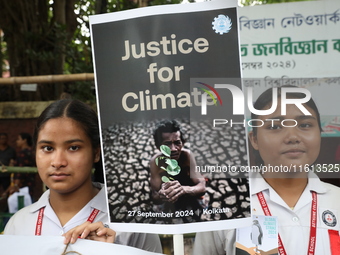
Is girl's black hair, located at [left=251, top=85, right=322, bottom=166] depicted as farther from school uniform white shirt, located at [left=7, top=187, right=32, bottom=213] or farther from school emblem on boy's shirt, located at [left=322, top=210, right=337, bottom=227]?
school uniform white shirt, located at [left=7, top=187, right=32, bottom=213]

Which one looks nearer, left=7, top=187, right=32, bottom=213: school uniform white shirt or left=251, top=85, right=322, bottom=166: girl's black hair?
left=251, top=85, right=322, bottom=166: girl's black hair

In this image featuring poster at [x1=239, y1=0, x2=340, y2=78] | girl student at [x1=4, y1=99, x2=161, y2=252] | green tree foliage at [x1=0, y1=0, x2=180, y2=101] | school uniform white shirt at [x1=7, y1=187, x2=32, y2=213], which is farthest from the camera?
green tree foliage at [x1=0, y1=0, x2=180, y2=101]

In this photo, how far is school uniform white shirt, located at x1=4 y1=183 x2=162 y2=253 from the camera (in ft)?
5.60

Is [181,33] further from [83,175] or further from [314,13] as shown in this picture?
[314,13]

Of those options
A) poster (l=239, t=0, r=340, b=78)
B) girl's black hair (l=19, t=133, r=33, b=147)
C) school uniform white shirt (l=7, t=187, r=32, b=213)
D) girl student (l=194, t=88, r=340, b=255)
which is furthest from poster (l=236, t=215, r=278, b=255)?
girl's black hair (l=19, t=133, r=33, b=147)

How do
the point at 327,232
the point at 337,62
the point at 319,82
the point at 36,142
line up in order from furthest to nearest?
1. the point at 337,62
2. the point at 319,82
3. the point at 36,142
4. the point at 327,232

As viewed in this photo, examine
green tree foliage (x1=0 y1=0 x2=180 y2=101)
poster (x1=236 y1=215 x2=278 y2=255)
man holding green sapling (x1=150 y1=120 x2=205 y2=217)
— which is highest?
green tree foliage (x1=0 y1=0 x2=180 y2=101)

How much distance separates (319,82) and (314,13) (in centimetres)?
162

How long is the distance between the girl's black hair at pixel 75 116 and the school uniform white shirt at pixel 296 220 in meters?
0.53

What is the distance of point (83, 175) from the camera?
168 centimetres

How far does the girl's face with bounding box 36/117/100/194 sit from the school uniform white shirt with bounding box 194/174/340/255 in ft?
1.61

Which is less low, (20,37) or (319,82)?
(20,37)

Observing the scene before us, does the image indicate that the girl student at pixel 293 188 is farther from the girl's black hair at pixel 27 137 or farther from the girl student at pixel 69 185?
the girl's black hair at pixel 27 137

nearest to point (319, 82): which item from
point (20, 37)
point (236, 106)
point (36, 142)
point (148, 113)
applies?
point (236, 106)
